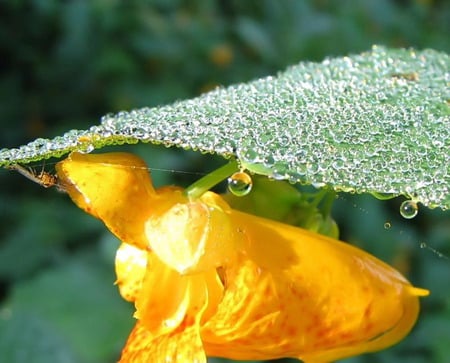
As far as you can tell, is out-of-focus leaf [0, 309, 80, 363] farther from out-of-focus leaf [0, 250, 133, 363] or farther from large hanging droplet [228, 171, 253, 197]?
large hanging droplet [228, 171, 253, 197]

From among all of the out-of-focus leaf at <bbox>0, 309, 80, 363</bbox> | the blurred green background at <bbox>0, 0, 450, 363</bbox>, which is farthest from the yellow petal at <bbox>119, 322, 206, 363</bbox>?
the blurred green background at <bbox>0, 0, 450, 363</bbox>

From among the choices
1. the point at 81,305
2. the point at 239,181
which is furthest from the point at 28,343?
the point at 239,181

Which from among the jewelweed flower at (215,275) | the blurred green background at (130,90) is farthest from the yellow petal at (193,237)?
the blurred green background at (130,90)

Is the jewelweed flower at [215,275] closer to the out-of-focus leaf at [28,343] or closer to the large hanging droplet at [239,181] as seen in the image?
the large hanging droplet at [239,181]

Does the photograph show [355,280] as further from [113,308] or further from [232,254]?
[113,308]

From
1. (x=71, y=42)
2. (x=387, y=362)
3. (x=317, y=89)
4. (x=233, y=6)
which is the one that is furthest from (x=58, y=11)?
(x=317, y=89)

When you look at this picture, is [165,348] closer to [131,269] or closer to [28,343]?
[131,269]
